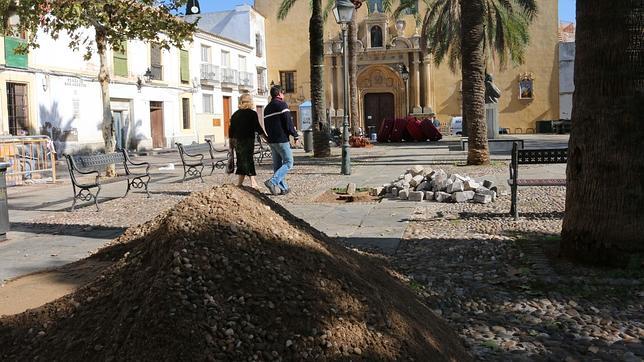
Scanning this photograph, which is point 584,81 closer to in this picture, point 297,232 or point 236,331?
point 297,232

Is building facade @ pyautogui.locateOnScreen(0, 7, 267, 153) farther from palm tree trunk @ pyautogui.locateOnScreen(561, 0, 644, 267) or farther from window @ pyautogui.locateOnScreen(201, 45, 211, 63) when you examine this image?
palm tree trunk @ pyautogui.locateOnScreen(561, 0, 644, 267)

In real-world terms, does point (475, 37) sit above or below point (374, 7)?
below

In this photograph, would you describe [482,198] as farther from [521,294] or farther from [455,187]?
[521,294]

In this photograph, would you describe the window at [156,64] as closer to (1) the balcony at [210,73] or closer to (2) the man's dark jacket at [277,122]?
(1) the balcony at [210,73]

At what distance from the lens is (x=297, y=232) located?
3.83m

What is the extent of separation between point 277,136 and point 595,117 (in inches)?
Result: 219

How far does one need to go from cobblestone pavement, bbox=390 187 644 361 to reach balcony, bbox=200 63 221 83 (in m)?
31.1

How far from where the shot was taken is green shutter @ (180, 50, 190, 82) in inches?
1351

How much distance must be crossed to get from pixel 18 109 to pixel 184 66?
499 inches

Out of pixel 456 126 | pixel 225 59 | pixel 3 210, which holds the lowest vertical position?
pixel 3 210

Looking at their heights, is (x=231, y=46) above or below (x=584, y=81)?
above

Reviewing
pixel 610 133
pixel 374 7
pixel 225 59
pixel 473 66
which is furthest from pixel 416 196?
pixel 374 7

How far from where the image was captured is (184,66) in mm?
34562

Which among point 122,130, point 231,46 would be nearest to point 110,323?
point 122,130
